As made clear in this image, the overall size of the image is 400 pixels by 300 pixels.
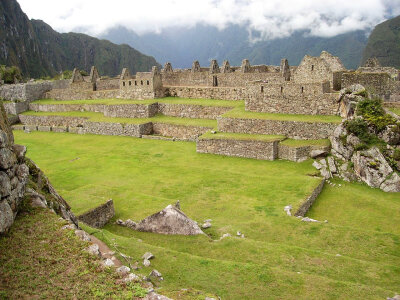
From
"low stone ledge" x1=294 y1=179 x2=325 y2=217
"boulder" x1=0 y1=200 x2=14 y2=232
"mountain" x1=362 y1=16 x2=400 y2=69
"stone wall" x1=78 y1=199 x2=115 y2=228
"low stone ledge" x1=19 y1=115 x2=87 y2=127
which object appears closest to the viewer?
"boulder" x1=0 y1=200 x2=14 y2=232

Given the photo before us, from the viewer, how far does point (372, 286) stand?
7.55 m

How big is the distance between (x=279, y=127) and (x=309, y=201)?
275 inches

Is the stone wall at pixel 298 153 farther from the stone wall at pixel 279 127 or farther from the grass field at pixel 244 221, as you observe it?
the stone wall at pixel 279 127

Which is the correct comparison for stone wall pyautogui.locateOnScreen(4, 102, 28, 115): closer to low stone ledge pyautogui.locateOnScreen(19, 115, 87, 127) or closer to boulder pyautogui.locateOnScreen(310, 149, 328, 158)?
low stone ledge pyautogui.locateOnScreen(19, 115, 87, 127)

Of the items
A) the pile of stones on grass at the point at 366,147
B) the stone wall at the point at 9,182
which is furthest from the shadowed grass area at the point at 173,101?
the stone wall at the point at 9,182

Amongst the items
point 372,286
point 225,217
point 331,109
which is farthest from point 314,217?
point 331,109

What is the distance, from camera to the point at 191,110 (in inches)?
1068

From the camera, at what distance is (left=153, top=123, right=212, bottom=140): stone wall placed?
80.1 feet

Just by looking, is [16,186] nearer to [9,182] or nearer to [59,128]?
[9,182]

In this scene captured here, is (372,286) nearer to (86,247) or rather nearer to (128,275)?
(128,275)

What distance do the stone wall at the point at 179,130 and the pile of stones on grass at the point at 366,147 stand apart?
8865 mm

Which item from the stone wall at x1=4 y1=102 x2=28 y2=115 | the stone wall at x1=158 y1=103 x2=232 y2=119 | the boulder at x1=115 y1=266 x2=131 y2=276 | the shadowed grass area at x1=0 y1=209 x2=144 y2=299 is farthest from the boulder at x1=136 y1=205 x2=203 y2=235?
the stone wall at x1=4 y1=102 x2=28 y2=115

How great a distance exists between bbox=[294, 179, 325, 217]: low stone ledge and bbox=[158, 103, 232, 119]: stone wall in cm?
1113

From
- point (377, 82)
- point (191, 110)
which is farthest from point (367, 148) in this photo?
point (191, 110)
